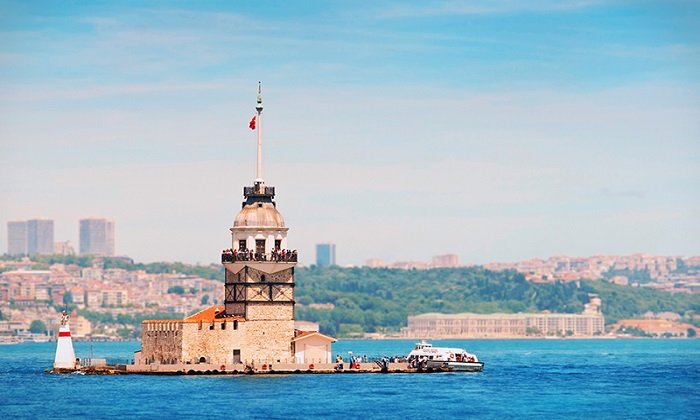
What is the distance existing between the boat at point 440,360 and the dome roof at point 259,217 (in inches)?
541

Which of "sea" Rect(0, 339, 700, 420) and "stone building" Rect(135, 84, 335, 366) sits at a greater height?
"stone building" Rect(135, 84, 335, 366)

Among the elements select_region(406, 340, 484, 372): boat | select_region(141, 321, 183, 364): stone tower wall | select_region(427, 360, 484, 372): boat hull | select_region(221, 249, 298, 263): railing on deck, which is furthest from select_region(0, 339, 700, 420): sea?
select_region(221, 249, 298, 263): railing on deck

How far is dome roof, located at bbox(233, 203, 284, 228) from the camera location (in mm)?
109500

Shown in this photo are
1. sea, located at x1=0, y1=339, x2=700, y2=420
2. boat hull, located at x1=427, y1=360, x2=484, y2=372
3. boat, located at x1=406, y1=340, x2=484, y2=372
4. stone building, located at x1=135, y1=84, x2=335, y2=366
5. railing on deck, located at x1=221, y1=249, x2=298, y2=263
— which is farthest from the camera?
boat hull, located at x1=427, y1=360, x2=484, y2=372

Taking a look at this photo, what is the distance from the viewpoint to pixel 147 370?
364ft

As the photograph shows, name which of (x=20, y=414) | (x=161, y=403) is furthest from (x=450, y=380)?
(x=20, y=414)

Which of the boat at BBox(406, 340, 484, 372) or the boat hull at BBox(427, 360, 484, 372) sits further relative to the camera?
the boat hull at BBox(427, 360, 484, 372)

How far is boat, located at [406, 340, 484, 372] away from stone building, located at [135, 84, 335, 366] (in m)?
8.56

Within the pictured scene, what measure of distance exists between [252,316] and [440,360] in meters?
15.5

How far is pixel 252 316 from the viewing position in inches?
4262

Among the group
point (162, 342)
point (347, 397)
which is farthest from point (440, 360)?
point (347, 397)

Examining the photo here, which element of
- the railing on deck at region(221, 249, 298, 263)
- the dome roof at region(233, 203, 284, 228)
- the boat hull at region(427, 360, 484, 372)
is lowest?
the boat hull at region(427, 360, 484, 372)

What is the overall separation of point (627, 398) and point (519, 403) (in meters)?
7.96

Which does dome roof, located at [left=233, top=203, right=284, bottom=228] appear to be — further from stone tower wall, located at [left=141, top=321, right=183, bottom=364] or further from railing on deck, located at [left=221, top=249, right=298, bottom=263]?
stone tower wall, located at [left=141, top=321, right=183, bottom=364]
